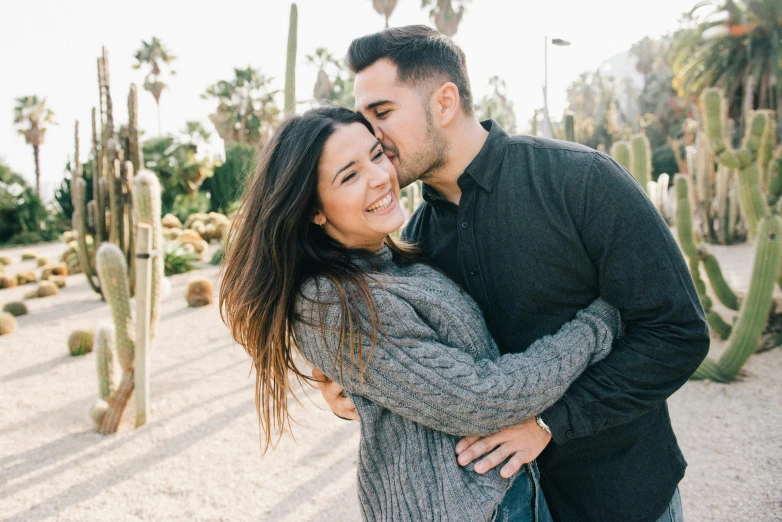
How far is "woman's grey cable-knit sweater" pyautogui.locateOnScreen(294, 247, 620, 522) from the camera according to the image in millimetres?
1631

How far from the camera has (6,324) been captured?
9.05 metres

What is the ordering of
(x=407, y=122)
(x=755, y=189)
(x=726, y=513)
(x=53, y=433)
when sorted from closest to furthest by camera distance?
(x=407, y=122)
(x=726, y=513)
(x=53, y=433)
(x=755, y=189)

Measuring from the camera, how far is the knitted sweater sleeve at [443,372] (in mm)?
1618

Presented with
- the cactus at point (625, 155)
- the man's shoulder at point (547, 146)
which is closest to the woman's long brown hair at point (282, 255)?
the man's shoulder at point (547, 146)

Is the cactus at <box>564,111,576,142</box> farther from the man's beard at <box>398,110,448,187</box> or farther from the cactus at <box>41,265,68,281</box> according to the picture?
the cactus at <box>41,265,68,281</box>

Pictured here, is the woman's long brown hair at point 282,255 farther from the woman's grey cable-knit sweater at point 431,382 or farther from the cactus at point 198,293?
the cactus at point 198,293

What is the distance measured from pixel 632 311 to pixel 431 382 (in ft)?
2.20

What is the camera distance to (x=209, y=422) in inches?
215

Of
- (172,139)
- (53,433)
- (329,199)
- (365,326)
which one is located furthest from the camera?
(172,139)

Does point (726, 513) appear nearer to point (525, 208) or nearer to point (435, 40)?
point (525, 208)

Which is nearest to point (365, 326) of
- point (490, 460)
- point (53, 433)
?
point (490, 460)

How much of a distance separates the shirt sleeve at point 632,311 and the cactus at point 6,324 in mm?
9790

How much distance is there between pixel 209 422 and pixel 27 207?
25.6 metres

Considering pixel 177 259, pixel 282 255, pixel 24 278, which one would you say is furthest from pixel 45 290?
pixel 282 255
